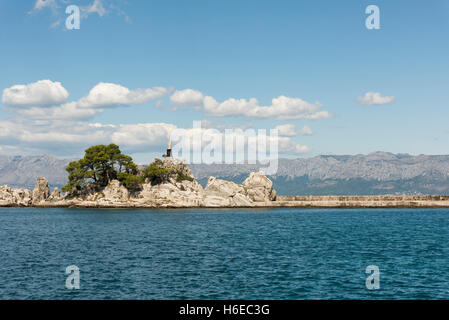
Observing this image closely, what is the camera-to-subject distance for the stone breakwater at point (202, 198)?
162375 mm

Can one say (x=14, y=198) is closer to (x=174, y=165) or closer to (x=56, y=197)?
(x=56, y=197)

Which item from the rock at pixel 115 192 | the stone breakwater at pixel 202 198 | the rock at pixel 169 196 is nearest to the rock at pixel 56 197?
the stone breakwater at pixel 202 198

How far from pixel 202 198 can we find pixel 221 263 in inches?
4546

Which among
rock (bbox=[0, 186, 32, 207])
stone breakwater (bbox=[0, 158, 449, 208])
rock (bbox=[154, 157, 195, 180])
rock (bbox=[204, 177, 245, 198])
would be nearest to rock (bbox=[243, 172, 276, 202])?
stone breakwater (bbox=[0, 158, 449, 208])

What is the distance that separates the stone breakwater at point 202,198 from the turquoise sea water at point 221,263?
3046 inches

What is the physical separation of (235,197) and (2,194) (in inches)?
3973

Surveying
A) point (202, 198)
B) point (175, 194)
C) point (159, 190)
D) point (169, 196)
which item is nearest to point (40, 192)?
point (159, 190)

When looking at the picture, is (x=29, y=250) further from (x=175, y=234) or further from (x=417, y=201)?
(x=417, y=201)

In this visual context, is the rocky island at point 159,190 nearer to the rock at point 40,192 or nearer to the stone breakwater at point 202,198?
the stone breakwater at point 202,198

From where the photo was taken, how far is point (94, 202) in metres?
163

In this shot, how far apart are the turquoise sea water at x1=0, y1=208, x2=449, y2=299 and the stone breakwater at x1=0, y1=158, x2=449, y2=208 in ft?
254

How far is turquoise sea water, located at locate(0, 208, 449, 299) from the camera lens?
36.9m

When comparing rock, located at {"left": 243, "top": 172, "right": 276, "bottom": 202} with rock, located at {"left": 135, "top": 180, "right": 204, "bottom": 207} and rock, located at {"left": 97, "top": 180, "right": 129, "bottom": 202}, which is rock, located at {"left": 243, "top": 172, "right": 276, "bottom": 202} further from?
rock, located at {"left": 97, "top": 180, "right": 129, "bottom": 202}
